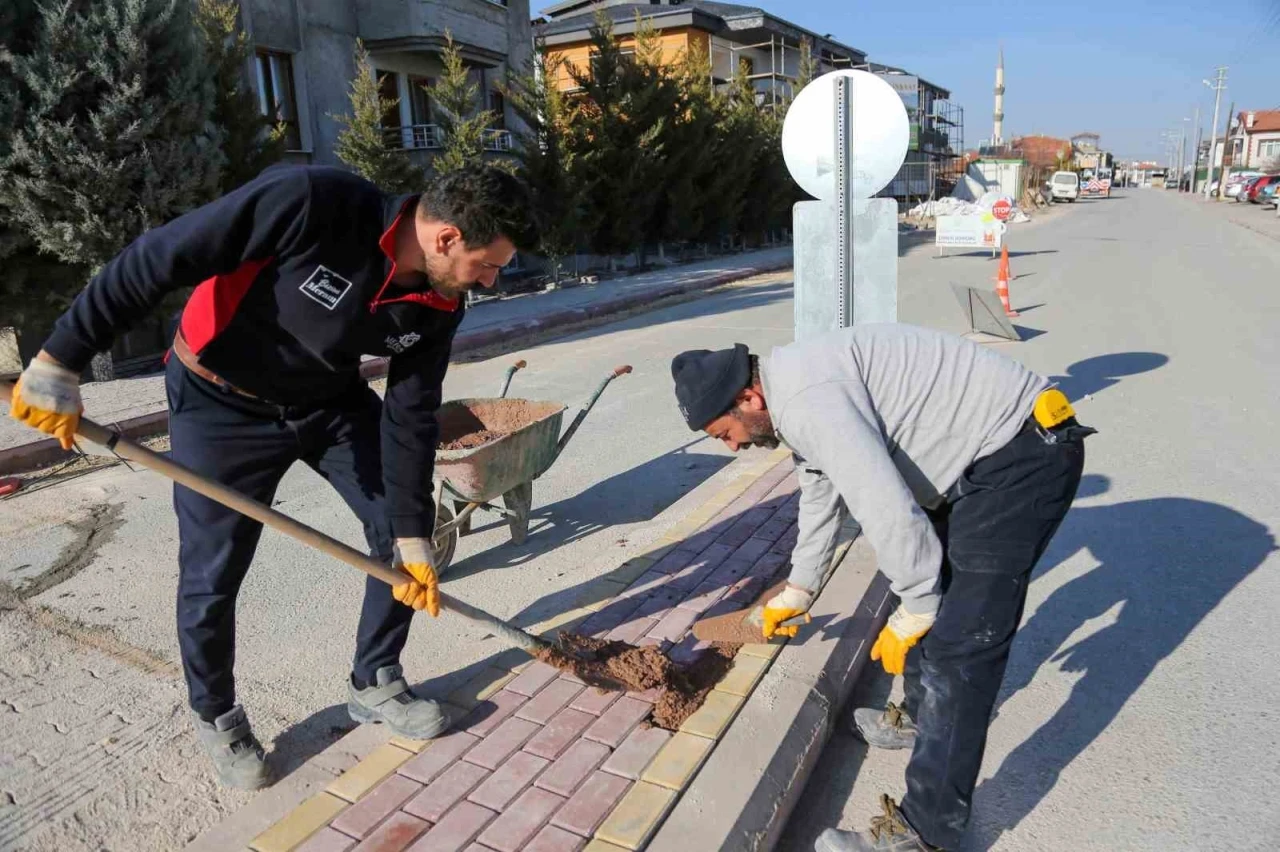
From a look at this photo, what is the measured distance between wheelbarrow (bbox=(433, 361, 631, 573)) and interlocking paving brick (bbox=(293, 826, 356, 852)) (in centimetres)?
184

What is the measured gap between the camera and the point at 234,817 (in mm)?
2531

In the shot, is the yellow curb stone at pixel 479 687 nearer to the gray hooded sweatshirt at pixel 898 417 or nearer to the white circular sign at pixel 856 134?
the gray hooded sweatshirt at pixel 898 417

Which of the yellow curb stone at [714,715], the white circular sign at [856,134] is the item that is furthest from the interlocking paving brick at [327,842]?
the white circular sign at [856,134]

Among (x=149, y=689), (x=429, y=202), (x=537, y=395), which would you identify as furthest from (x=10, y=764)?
(x=537, y=395)

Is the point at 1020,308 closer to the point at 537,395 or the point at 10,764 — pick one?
the point at 537,395

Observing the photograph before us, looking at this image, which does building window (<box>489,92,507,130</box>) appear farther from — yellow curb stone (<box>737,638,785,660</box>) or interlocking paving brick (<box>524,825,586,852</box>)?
interlocking paving brick (<box>524,825,586,852</box>)

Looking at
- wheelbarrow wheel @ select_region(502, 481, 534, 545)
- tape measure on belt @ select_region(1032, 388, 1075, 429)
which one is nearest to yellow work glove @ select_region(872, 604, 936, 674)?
tape measure on belt @ select_region(1032, 388, 1075, 429)

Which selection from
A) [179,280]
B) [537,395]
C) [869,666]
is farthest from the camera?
[537,395]

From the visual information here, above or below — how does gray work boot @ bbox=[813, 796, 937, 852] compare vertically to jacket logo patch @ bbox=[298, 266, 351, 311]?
below

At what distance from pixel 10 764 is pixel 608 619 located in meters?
2.11

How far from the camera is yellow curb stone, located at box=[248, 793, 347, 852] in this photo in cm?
239

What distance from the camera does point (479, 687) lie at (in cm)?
320

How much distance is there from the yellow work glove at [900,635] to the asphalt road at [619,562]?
0.68 m

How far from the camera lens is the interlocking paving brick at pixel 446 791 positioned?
2.51m
